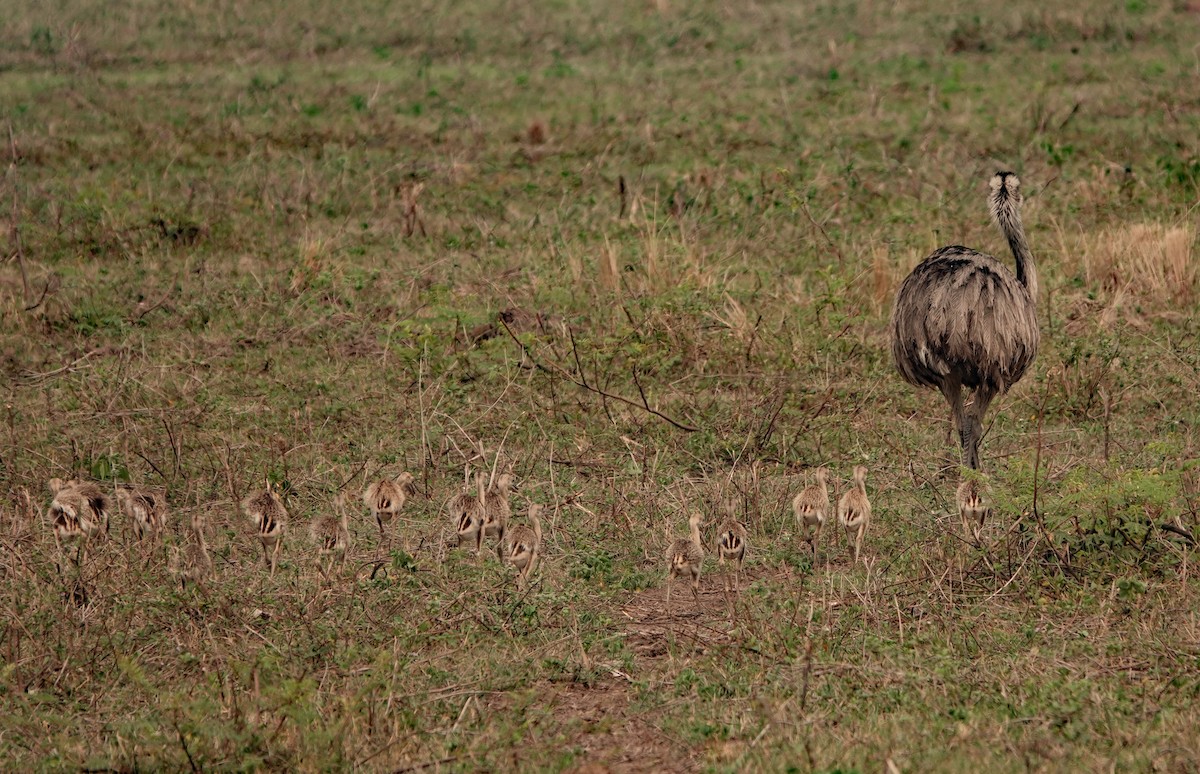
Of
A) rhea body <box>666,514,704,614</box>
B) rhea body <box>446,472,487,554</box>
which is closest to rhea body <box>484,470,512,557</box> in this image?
rhea body <box>446,472,487,554</box>

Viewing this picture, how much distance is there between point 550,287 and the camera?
11031 millimetres

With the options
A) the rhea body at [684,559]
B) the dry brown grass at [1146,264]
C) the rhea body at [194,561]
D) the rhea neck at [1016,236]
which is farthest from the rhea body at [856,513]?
the dry brown grass at [1146,264]

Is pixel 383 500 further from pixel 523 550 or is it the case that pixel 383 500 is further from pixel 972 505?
pixel 972 505

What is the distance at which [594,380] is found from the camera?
965cm

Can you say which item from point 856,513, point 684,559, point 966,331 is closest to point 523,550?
point 684,559

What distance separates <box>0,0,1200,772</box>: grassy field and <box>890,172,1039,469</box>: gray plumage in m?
0.39

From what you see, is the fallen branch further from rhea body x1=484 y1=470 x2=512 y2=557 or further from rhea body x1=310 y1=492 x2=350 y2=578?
rhea body x1=310 y1=492 x2=350 y2=578

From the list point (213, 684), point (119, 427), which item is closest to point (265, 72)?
point (119, 427)

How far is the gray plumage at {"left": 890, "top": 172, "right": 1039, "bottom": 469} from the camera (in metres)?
8.16

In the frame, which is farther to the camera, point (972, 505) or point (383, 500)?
point (383, 500)

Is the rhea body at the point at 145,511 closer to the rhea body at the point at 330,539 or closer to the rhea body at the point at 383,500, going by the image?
the rhea body at the point at 330,539

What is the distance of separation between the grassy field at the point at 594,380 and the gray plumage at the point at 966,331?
1.27 ft

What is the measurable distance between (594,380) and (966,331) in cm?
248

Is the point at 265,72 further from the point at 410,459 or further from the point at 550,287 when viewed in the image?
the point at 410,459
